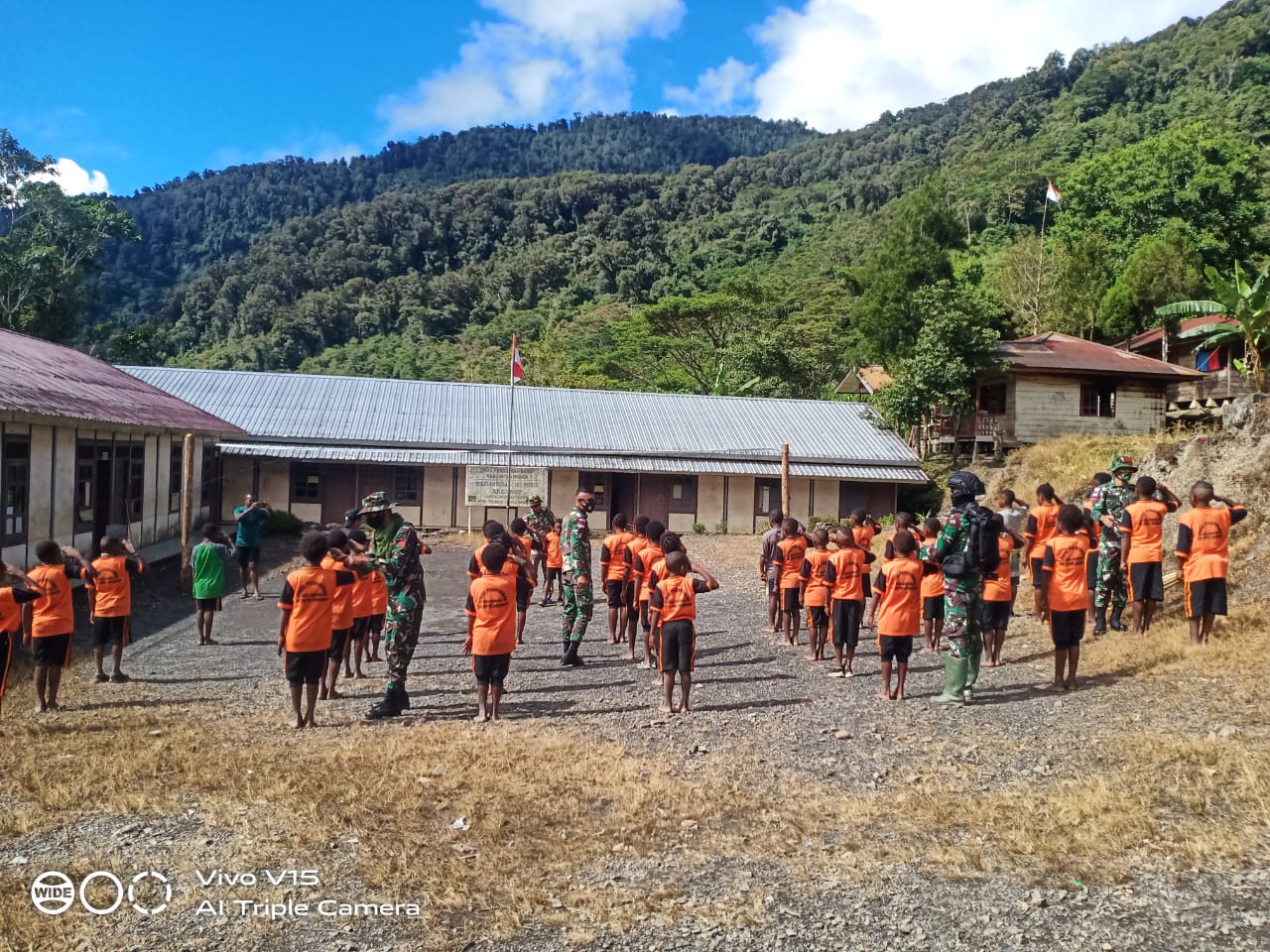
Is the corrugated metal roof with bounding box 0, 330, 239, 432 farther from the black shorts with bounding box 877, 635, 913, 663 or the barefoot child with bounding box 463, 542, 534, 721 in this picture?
the black shorts with bounding box 877, 635, 913, 663

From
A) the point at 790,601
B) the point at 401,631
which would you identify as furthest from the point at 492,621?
the point at 790,601

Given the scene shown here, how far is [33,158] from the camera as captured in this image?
124 ft

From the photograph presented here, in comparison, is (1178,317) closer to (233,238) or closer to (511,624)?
(511,624)

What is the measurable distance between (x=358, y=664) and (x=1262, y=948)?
7.59 metres

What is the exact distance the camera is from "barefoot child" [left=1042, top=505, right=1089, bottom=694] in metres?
7.57

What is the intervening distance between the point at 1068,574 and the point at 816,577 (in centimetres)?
255

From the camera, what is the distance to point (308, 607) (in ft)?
22.5

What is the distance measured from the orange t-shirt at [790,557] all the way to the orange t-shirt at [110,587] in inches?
262

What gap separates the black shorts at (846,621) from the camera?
8.96 meters

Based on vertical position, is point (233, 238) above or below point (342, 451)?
above

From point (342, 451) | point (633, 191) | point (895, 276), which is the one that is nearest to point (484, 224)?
point (633, 191)

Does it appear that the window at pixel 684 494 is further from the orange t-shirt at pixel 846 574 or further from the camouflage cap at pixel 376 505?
the camouflage cap at pixel 376 505

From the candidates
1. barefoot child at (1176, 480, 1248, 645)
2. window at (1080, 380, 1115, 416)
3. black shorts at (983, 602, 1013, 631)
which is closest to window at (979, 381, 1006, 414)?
window at (1080, 380, 1115, 416)

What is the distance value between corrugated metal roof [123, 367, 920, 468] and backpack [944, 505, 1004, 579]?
758 inches
